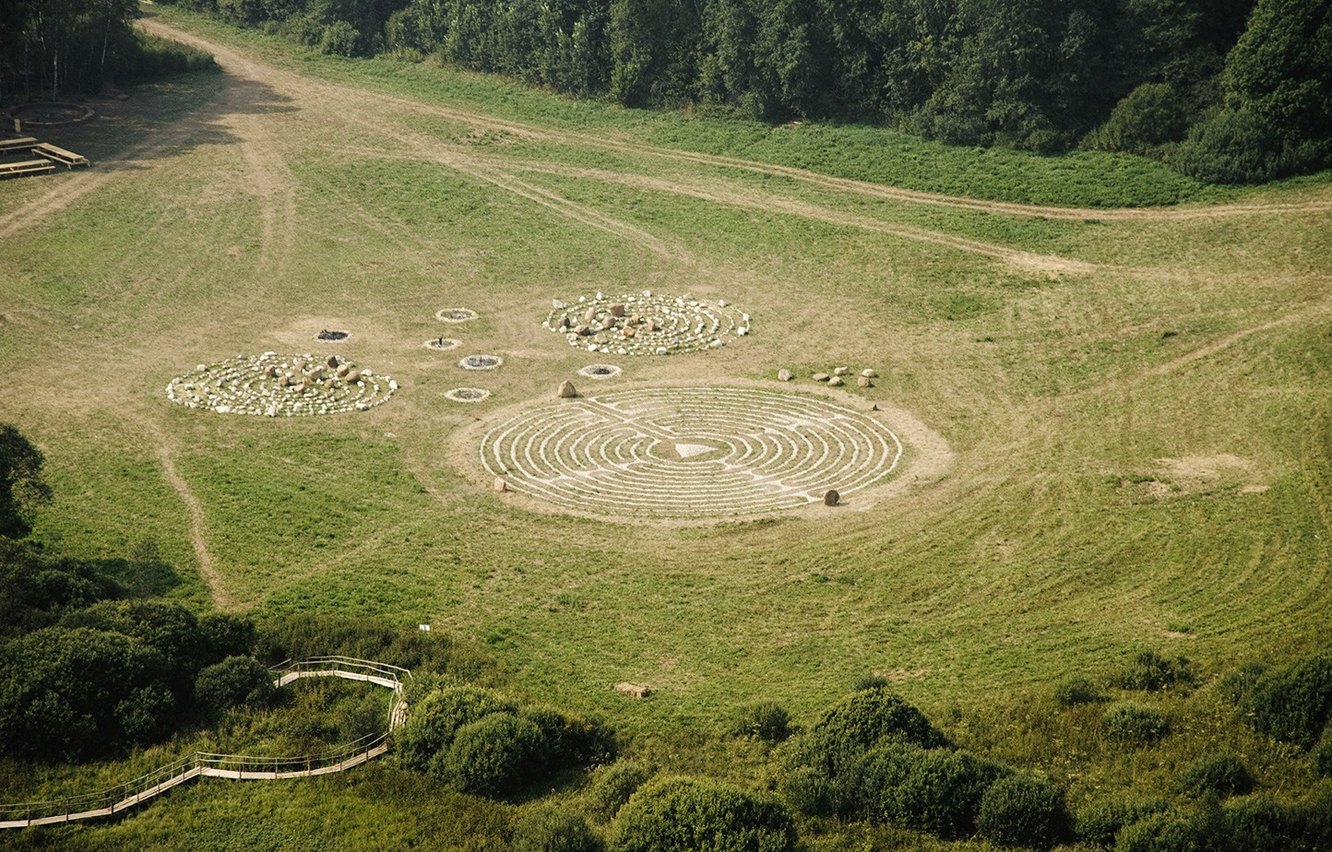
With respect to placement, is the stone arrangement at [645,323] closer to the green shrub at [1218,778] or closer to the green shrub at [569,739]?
the green shrub at [569,739]

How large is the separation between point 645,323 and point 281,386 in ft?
59.9

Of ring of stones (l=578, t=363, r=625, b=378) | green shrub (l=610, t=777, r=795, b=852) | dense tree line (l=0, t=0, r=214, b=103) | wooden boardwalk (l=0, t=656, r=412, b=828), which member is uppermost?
dense tree line (l=0, t=0, r=214, b=103)

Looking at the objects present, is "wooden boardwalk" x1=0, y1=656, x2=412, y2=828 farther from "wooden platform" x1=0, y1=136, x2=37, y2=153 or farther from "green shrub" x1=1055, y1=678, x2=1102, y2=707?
"wooden platform" x1=0, y1=136, x2=37, y2=153

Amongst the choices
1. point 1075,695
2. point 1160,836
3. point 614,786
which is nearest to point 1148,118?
point 1075,695

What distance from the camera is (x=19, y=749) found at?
109 feet

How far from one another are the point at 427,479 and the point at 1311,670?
31578 mm

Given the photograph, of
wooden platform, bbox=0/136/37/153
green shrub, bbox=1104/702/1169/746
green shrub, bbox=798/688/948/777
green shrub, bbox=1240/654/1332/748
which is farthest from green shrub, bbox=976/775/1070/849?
wooden platform, bbox=0/136/37/153

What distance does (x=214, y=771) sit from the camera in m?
33.2

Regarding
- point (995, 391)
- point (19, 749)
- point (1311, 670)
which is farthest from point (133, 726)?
point (995, 391)

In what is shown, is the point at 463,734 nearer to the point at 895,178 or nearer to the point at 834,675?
the point at 834,675

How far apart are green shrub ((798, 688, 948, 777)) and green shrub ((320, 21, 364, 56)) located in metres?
94.5

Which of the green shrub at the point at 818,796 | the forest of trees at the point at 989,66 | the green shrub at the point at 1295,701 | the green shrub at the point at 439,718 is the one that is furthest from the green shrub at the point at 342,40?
the green shrub at the point at 1295,701

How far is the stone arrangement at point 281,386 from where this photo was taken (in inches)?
2315

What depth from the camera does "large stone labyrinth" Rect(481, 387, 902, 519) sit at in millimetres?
51688
